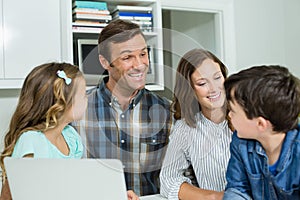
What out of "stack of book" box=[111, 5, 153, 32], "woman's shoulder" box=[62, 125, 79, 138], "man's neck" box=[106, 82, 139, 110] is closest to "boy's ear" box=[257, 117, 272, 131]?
"man's neck" box=[106, 82, 139, 110]

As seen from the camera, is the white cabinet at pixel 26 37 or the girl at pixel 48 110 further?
the white cabinet at pixel 26 37

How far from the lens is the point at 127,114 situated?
1.22m

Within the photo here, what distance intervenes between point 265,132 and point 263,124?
33 millimetres

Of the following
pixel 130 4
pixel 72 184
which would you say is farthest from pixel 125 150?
pixel 130 4

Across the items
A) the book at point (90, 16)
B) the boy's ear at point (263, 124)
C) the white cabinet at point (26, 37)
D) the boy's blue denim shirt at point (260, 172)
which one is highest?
the book at point (90, 16)

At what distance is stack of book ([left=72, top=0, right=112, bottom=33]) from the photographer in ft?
8.36

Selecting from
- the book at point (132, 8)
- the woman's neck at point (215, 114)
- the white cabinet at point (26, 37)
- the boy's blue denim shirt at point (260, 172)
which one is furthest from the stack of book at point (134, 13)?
the boy's blue denim shirt at point (260, 172)

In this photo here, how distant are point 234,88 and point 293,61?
262 centimetres

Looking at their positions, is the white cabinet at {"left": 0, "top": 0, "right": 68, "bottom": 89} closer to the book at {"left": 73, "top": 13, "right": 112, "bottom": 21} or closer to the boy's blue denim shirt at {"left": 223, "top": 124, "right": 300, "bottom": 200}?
the book at {"left": 73, "top": 13, "right": 112, "bottom": 21}

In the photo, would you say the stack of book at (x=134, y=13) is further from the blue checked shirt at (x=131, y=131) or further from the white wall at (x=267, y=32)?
the blue checked shirt at (x=131, y=131)

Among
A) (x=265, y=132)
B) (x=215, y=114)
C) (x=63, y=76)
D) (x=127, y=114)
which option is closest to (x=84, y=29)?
(x=63, y=76)

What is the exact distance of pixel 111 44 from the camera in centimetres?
116

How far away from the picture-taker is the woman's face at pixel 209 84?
1205 millimetres

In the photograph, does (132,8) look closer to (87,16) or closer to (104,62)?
(87,16)
